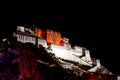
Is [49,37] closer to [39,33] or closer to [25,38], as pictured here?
[39,33]

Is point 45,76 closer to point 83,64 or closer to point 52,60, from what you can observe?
point 52,60

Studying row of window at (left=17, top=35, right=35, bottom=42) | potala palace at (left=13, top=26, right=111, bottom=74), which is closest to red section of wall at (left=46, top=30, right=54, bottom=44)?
potala palace at (left=13, top=26, right=111, bottom=74)

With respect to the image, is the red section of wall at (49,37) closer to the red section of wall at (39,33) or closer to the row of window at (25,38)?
the red section of wall at (39,33)

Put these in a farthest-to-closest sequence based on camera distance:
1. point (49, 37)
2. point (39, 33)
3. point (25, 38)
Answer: point (49, 37), point (39, 33), point (25, 38)

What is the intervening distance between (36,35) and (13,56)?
385cm

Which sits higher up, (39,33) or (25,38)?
(39,33)

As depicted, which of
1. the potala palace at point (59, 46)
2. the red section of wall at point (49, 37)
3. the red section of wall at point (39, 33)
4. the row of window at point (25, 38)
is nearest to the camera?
the row of window at point (25, 38)

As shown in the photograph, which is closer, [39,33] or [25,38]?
[25,38]

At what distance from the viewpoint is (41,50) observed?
20359 mm

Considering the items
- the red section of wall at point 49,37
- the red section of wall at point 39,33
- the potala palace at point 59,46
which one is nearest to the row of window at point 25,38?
the potala palace at point 59,46

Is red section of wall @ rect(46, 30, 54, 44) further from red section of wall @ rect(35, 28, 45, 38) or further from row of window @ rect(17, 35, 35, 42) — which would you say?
row of window @ rect(17, 35, 35, 42)

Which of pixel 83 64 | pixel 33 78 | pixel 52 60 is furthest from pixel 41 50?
pixel 83 64

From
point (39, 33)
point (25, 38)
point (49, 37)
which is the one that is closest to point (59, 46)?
point (49, 37)

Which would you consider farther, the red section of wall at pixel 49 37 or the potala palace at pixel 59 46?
the red section of wall at pixel 49 37
